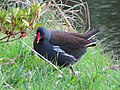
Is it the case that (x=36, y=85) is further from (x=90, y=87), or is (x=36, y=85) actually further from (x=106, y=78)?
(x=106, y=78)

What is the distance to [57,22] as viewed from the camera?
788cm

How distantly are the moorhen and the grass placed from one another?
13 cm

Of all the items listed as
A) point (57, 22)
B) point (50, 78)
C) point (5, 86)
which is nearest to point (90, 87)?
point (50, 78)

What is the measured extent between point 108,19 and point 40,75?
27.8ft

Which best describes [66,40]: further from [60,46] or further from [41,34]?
[41,34]

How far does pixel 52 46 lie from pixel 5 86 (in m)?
1.21

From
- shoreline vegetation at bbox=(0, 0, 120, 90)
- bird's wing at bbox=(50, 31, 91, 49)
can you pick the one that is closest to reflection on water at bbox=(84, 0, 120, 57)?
bird's wing at bbox=(50, 31, 91, 49)

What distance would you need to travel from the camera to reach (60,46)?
550 cm

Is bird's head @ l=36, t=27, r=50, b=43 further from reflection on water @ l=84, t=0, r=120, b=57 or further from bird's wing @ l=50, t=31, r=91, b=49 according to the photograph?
reflection on water @ l=84, t=0, r=120, b=57

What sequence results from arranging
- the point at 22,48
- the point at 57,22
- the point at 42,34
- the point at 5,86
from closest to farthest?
the point at 5,86
the point at 42,34
the point at 22,48
the point at 57,22

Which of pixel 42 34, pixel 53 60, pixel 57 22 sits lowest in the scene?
pixel 57 22

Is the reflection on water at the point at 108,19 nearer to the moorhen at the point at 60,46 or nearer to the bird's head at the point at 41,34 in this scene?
the moorhen at the point at 60,46

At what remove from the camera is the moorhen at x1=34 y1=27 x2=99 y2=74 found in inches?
212

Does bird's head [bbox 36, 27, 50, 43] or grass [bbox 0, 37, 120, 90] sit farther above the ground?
bird's head [bbox 36, 27, 50, 43]
